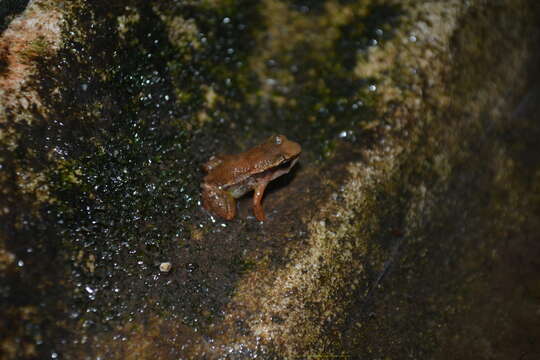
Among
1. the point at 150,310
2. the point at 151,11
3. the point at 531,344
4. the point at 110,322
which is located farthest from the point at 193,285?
the point at 531,344

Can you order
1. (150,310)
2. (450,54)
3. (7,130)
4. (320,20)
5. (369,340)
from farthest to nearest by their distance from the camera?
1. (320,20)
2. (450,54)
3. (369,340)
4. (150,310)
5. (7,130)

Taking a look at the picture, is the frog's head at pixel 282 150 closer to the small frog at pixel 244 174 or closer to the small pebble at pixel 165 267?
the small frog at pixel 244 174

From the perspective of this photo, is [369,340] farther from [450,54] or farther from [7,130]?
[7,130]

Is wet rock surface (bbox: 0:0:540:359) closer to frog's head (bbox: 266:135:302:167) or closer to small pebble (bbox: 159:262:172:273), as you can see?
small pebble (bbox: 159:262:172:273)

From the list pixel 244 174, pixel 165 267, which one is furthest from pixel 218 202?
pixel 165 267

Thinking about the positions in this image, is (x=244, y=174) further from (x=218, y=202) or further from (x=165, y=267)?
(x=165, y=267)
